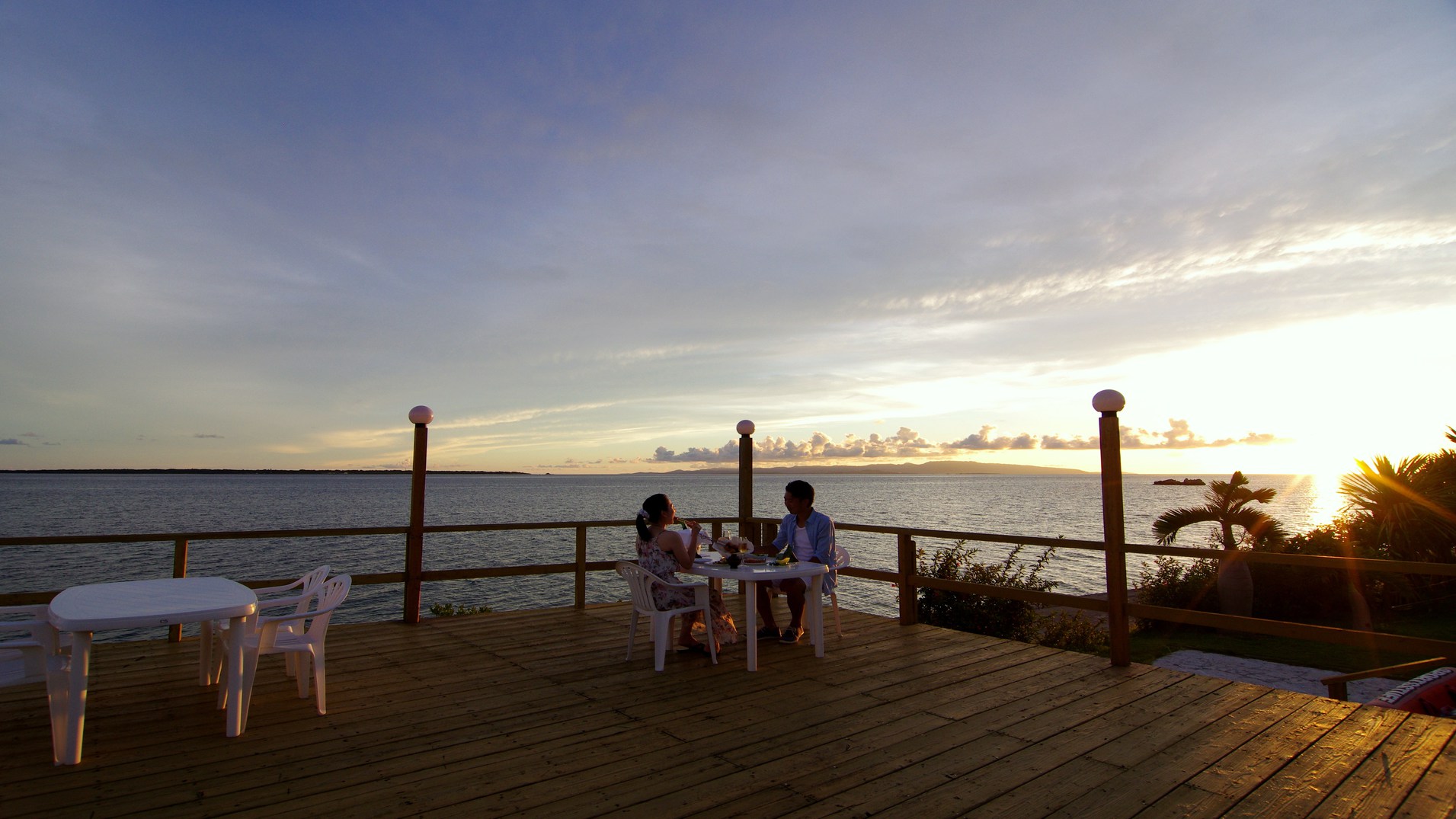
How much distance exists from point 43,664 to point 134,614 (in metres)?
0.55

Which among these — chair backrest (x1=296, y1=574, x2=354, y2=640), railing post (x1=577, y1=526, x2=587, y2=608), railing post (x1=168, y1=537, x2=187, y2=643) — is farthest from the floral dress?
railing post (x1=168, y1=537, x2=187, y2=643)

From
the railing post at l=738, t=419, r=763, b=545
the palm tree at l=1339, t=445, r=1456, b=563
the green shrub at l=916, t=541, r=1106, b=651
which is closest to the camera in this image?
the railing post at l=738, t=419, r=763, b=545

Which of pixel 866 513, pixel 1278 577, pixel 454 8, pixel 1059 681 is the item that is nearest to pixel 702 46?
pixel 454 8

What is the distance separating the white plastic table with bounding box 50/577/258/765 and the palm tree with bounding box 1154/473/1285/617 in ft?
37.4

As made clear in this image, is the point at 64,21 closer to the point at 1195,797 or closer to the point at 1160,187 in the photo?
the point at 1195,797

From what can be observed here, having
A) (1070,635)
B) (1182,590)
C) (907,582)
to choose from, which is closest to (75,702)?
(907,582)

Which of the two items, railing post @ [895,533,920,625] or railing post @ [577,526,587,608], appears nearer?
railing post @ [895,533,920,625]

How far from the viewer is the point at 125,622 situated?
2.84 metres

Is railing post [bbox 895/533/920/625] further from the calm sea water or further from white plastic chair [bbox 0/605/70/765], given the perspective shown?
the calm sea water

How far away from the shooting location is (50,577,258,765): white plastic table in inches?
111

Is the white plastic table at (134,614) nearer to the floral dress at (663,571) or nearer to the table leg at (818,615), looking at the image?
the floral dress at (663,571)

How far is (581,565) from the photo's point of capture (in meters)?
6.35

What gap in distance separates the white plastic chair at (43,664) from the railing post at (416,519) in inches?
109

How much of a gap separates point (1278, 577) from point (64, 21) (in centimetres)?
1739
